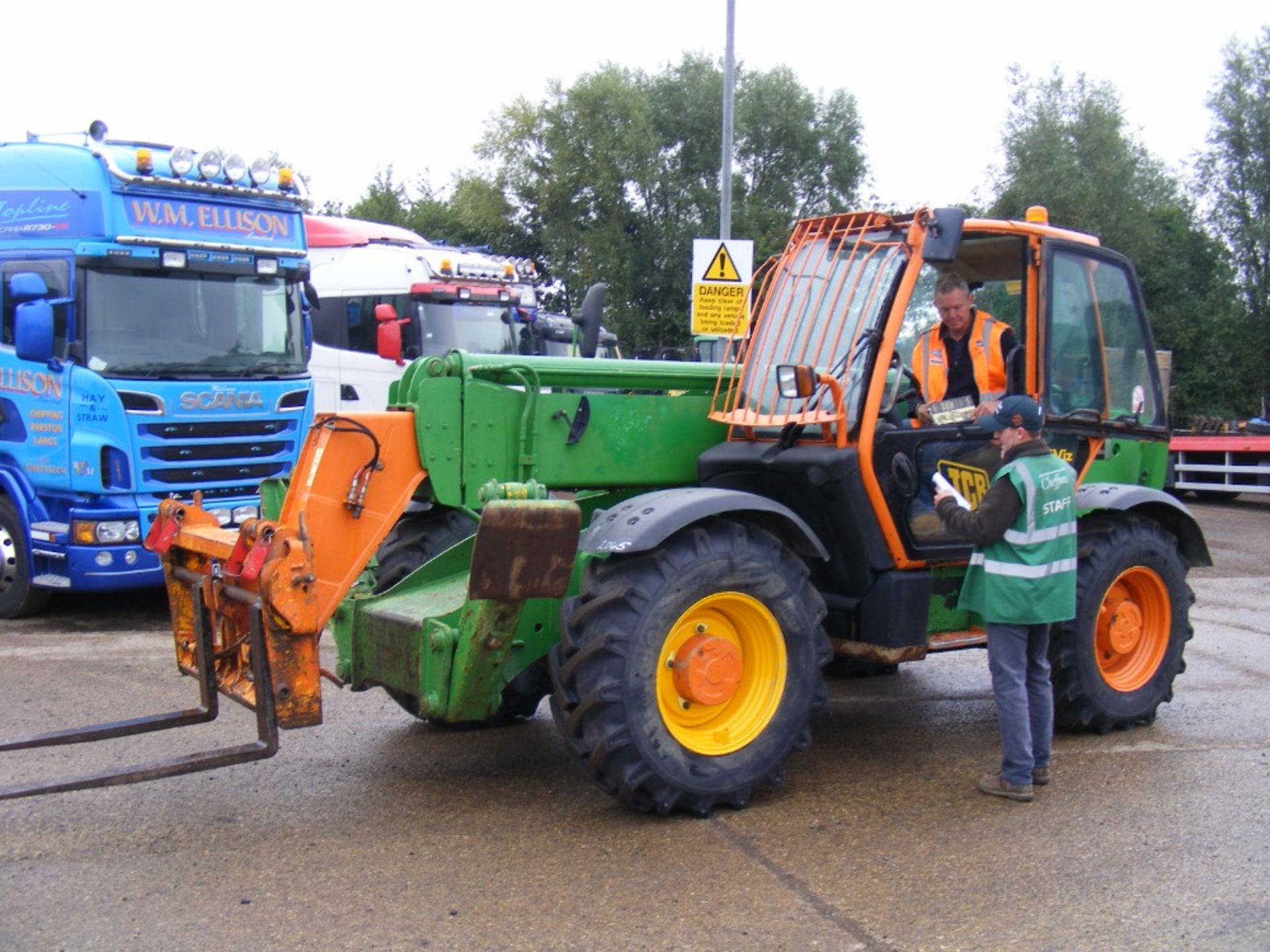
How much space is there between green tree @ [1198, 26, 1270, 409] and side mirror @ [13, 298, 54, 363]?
76.5 feet

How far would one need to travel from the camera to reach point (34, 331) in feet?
30.0

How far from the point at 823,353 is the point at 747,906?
258 cm

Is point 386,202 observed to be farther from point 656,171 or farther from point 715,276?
point 715,276

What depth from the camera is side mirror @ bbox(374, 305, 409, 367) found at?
13.0m

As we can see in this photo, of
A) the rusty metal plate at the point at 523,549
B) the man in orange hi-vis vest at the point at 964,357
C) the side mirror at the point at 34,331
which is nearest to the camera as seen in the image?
the rusty metal plate at the point at 523,549

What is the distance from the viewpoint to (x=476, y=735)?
6.52 meters

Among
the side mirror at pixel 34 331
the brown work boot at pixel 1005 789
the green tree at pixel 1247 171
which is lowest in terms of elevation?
the brown work boot at pixel 1005 789

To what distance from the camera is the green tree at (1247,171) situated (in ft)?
84.9

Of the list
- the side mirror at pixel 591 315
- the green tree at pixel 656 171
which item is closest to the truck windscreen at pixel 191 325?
the side mirror at pixel 591 315

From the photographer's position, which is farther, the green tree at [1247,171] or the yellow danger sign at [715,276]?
the green tree at [1247,171]

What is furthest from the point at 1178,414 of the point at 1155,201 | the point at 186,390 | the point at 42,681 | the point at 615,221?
the point at 42,681

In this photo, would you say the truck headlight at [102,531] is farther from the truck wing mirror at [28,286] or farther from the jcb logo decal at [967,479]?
the jcb logo decal at [967,479]

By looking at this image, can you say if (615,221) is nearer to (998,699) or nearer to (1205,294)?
(1205,294)

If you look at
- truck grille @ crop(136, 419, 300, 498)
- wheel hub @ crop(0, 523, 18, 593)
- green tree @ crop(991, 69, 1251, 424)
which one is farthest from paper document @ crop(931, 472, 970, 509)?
green tree @ crop(991, 69, 1251, 424)
